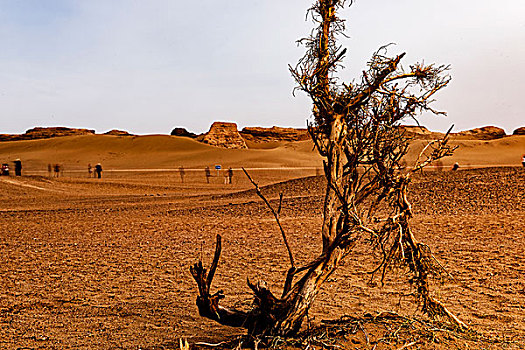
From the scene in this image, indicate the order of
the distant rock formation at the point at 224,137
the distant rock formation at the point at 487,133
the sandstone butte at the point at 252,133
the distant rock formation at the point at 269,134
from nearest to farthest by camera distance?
the distant rock formation at the point at 224,137
the sandstone butte at the point at 252,133
the distant rock formation at the point at 487,133
the distant rock formation at the point at 269,134

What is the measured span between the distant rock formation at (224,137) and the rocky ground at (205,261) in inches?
2799

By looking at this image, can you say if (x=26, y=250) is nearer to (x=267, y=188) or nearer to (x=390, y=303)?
(x=390, y=303)

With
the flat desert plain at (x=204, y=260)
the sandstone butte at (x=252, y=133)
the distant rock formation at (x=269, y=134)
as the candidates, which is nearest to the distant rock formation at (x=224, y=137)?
the sandstone butte at (x=252, y=133)

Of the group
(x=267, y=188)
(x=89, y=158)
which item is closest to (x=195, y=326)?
(x=267, y=188)

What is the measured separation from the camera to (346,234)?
13.3ft

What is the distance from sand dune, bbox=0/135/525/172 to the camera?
62.4 m

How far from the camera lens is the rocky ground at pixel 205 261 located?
5.46 meters

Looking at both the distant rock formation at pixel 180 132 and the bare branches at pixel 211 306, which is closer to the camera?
the bare branches at pixel 211 306

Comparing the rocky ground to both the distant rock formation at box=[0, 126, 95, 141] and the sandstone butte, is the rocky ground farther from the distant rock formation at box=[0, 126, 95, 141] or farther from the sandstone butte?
the distant rock formation at box=[0, 126, 95, 141]

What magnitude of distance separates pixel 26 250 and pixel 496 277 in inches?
361

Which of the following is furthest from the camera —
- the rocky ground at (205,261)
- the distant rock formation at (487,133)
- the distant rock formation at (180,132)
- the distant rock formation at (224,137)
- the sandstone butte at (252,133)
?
the distant rock formation at (180,132)

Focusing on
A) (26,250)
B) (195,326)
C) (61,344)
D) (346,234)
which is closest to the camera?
(346,234)

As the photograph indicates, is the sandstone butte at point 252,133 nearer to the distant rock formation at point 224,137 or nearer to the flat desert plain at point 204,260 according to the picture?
the distant rock formation at point 224,137

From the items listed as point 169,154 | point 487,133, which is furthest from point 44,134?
point 487,133
